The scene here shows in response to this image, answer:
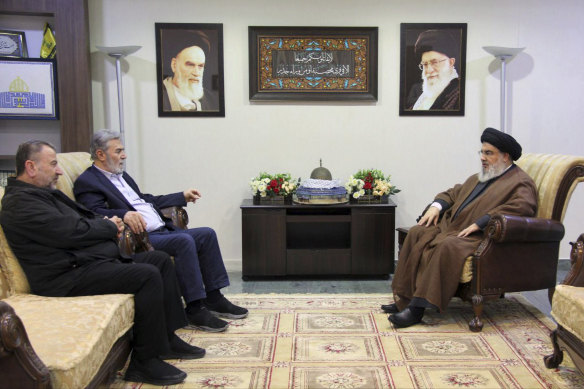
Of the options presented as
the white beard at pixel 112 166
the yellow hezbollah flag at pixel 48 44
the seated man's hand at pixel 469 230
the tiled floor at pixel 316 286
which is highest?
the yellow hezbollah flag at pixel 48 44

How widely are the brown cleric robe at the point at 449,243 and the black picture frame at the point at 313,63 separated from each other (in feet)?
4.79

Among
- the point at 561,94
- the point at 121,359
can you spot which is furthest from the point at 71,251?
the point at 561,94

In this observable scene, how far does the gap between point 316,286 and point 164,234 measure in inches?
54.8

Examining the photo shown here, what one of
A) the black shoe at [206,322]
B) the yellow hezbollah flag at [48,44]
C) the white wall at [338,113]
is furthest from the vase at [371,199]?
the yellow hezbollah flag at [48,44]

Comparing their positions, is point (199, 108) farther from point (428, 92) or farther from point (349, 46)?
point (428, 92)

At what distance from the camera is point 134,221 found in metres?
3.19

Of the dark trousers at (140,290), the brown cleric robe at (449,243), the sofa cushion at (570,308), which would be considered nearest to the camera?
the sofa cushion at (570,308)

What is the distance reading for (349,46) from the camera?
4.73m

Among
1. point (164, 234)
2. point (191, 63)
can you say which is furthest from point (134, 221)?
point (191, 63)

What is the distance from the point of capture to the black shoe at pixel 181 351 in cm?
301

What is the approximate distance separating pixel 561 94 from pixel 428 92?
3.77 ft

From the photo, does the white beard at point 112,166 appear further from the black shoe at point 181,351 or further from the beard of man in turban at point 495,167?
the beard of man in turban at point 495,167

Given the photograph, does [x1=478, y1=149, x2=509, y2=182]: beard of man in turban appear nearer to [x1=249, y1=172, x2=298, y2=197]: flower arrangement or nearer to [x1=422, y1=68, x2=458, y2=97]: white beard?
[x1=422, y1=68, x2=458, y2=97]: white beard

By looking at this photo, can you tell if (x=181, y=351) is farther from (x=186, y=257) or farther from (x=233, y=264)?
(x=233, y=264)
